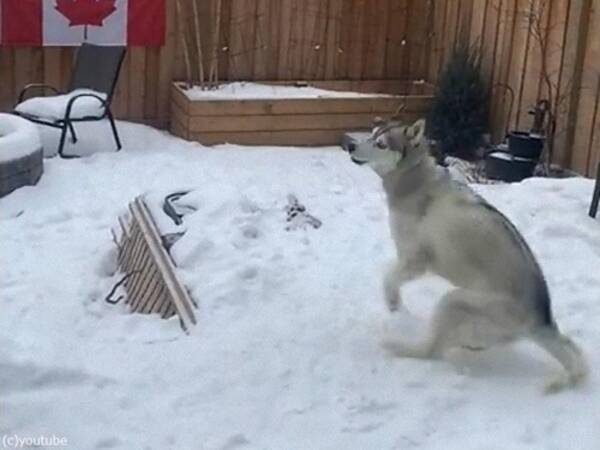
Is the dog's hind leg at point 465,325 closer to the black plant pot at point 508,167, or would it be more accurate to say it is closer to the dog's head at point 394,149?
the dog's head at point 394,149

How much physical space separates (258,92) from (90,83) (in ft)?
4.47

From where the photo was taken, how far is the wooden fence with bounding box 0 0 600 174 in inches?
273

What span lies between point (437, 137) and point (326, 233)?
3.45 metres

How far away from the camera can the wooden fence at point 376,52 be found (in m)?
6.92

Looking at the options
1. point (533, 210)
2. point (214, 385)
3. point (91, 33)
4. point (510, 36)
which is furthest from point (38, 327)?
point (510, 36)

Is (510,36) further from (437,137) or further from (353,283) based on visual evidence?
(353,283)

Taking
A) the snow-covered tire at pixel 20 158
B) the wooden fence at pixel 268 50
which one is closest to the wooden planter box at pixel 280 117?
the wooden fence at pixel 268 50

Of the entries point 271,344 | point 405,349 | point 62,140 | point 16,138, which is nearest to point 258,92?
point 62,140

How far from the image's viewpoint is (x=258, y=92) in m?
8.08

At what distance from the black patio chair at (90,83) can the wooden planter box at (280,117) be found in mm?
643

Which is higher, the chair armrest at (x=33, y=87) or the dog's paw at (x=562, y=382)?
the chair armrest at (x=33, y=87)

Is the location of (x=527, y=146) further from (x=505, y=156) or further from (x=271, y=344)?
(x=271, y=344)

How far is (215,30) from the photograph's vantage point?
8.16 metres

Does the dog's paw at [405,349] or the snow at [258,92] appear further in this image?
the snow at [258,92]
